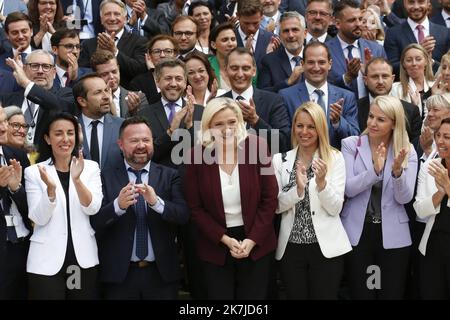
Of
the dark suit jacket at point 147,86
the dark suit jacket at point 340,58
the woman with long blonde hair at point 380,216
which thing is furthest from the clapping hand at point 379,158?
the dark suit jacket at point 147,86

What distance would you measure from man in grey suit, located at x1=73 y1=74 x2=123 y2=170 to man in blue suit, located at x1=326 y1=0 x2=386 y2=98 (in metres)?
2.44

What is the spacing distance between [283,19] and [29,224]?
3.75 meters

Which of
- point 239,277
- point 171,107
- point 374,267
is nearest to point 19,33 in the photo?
point 171,107

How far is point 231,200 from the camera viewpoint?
6.56m

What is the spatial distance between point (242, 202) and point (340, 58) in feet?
10.3

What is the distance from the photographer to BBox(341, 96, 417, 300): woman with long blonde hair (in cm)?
677

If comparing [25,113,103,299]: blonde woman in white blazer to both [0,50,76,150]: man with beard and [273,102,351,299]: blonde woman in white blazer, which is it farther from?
[273,102,351,299]: blonde woman in white blazer

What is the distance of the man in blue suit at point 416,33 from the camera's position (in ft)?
32.3

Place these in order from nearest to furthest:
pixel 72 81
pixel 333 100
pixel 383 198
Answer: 1. pixel 383 198
2. pixel 333 100
3. pixel 72 81

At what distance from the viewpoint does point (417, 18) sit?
10.0 m

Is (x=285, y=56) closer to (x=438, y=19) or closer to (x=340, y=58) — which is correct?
(x=340, y=58)

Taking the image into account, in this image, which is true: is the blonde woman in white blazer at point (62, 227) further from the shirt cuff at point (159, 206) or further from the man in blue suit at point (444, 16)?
the man in blue suit at point (444, 16)

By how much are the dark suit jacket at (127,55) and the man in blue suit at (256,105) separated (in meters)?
1.68

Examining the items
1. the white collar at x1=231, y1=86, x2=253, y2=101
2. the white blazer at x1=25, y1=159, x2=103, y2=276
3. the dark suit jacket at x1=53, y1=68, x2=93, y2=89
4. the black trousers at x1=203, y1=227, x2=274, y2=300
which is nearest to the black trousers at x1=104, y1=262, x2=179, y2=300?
the white blazer at x1=25, y1=159, x2=103, y2=276
